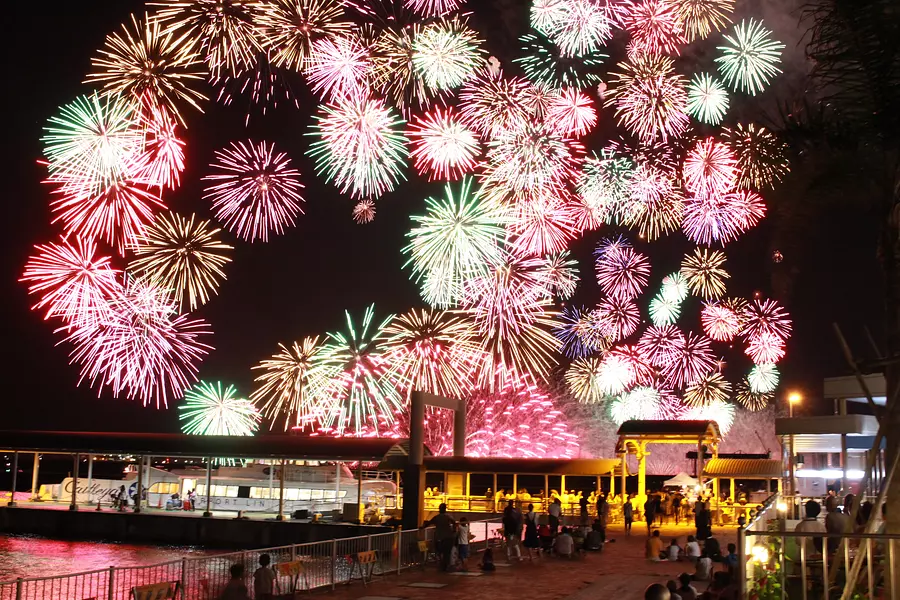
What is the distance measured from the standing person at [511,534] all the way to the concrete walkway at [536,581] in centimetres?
A: 29

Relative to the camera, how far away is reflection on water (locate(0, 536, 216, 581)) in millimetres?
30047

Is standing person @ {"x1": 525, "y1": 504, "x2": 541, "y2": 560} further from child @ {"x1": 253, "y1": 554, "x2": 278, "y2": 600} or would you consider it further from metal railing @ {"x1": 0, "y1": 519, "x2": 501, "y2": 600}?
child @ {"x1": 253, "y1": 554, "x2": 278, "y2": 600}

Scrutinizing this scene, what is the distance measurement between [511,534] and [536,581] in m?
4.49

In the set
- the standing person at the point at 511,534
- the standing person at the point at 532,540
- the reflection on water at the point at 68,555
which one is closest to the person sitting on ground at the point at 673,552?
the standing person at the point at 532,540

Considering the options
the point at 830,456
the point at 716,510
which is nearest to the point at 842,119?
the point at 716,510

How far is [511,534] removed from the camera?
81.1 ft

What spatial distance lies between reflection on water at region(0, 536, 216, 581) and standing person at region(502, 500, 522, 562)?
552 inches

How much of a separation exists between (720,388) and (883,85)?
5891 cm

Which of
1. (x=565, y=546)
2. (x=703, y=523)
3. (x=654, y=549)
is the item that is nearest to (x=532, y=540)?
(x=565, y=546)

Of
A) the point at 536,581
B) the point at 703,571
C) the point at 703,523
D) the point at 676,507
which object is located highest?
the point at 703,523

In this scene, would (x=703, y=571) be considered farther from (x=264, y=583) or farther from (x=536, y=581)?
(x=264, y=583)

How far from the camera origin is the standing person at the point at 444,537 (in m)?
21.9

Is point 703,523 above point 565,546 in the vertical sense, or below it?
above

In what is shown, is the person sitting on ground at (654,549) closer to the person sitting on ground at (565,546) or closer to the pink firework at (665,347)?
the person sitting on ground at (565,546)
